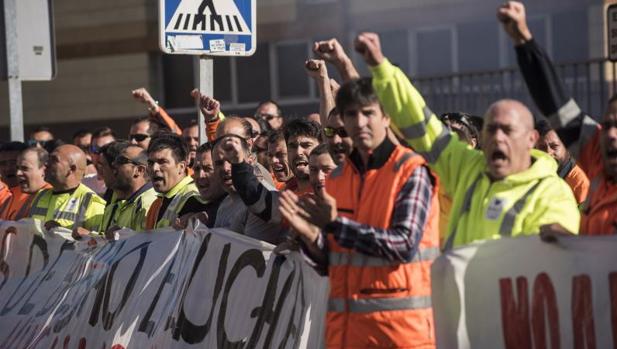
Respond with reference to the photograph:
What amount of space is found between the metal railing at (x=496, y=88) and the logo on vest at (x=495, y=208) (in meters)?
11.8

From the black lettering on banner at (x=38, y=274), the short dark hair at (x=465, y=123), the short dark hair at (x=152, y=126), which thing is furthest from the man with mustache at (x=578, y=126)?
the short dark hair at (x=152, y=126)

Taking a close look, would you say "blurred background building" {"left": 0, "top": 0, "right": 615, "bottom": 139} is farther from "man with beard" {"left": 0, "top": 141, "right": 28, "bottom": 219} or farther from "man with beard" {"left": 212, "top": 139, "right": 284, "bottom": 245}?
"man with beard" {"left": 212, "top": 139, "right": 284, "bottom": 245}

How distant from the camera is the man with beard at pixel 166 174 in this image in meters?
9.07

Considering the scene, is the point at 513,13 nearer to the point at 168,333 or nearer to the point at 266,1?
the point at 168,333

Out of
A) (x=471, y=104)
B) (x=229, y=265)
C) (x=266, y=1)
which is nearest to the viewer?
(x=229, y=265)

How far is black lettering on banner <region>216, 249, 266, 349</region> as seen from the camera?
24.4 feet

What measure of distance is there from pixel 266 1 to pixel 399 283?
60.5 feet

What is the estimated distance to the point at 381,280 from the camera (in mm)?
5566

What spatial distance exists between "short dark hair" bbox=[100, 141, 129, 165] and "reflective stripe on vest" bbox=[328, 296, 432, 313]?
4.96 metres

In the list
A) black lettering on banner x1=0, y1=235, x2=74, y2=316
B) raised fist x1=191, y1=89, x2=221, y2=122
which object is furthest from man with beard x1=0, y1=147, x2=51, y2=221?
raised fist x1=191, y1=89, x2=221, y2=122

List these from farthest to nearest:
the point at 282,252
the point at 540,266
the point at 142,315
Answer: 1. the point at 142,315
2. the point at 282,252
3. the point at 540,266

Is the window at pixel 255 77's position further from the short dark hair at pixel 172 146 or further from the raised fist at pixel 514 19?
the raised fist at pixel 514 19

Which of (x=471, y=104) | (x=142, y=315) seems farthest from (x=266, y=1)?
(x=142, y=315)

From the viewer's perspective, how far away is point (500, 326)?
5.55 m
